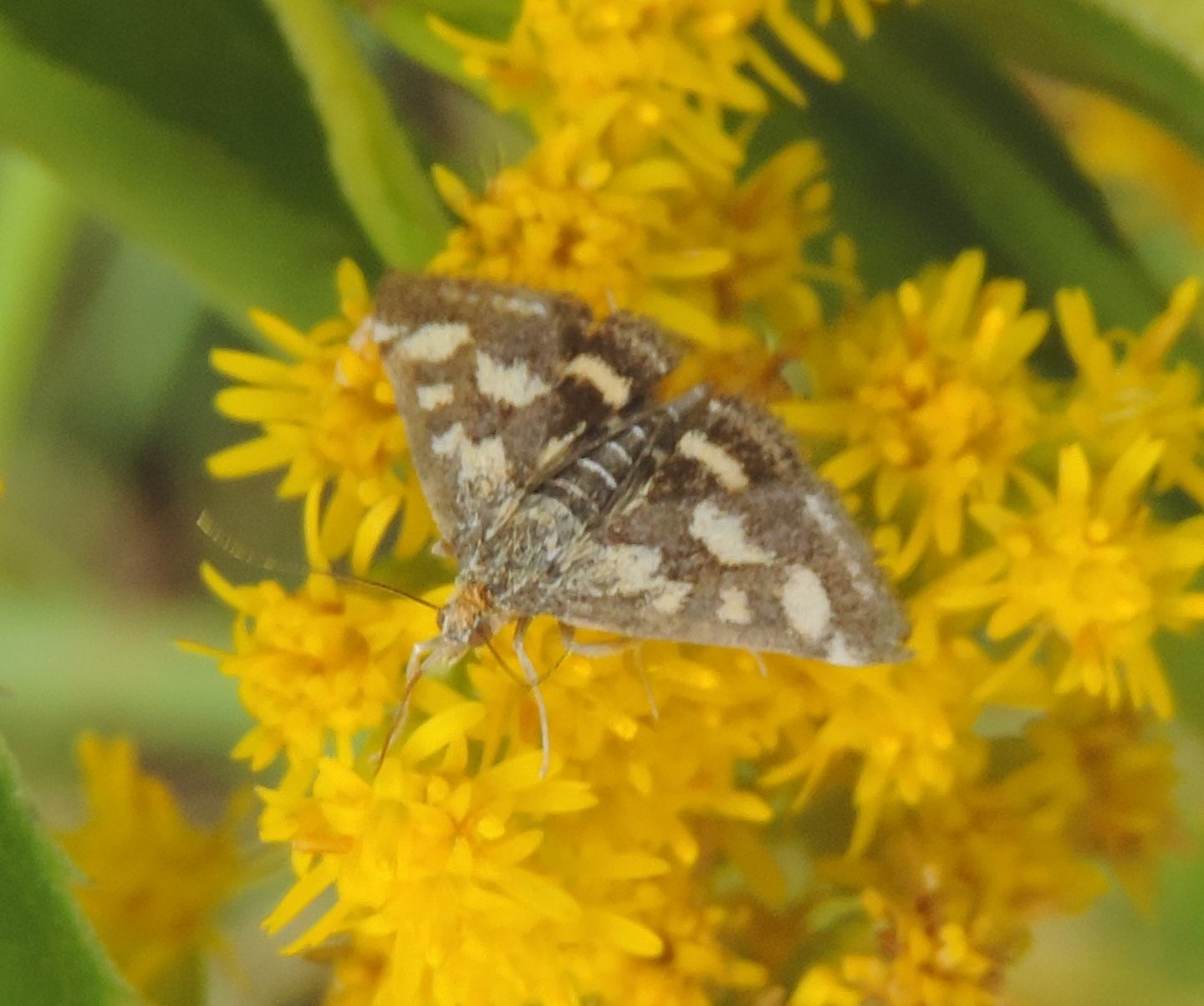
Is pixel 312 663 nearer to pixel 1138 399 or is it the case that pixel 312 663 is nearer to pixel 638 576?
pixel 638 576

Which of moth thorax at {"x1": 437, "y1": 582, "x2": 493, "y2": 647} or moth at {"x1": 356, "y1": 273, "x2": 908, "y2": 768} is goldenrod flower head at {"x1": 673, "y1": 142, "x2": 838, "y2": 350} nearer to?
moth at {"x1": 356, "y1": 273, "x2": 908, "y2": 768}

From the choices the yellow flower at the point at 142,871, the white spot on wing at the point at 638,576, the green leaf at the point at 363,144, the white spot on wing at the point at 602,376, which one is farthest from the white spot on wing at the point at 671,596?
the yellow flower at the point at 142,871

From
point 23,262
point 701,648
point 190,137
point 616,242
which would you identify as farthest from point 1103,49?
point 23,262

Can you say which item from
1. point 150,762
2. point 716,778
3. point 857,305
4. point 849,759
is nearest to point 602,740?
point 716,778

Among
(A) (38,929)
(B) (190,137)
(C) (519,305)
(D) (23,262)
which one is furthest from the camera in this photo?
(D) (23,262)

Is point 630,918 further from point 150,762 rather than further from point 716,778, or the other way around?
point 150,762

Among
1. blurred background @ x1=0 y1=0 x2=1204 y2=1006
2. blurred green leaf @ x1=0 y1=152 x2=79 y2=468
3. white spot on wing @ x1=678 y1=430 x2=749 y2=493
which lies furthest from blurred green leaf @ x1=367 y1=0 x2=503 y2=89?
blurred green leaf @ x1=0 y1=152 x2=79 y2=468

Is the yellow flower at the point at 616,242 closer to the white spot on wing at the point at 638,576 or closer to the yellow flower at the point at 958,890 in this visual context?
the white spot on wing at the point at 638,576
